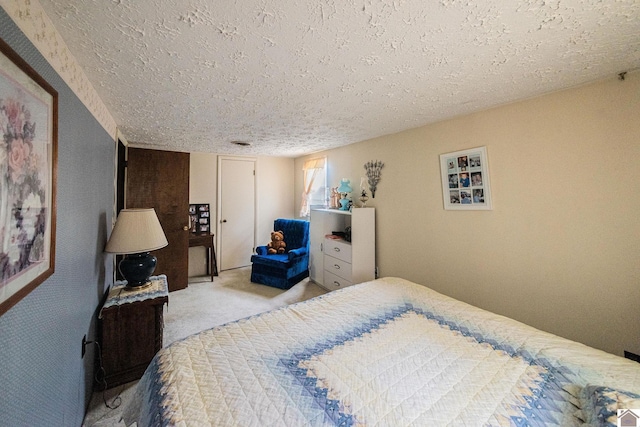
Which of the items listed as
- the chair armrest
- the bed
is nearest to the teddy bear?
the chair armrest

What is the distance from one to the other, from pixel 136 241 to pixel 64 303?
29.8 inches

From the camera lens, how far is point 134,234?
6.07ft

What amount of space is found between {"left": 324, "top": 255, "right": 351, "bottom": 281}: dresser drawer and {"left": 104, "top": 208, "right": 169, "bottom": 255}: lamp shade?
209 centimetres

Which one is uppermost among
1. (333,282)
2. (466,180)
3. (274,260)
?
(466,180)

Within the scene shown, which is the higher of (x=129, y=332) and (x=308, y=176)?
(x=308, y=176)

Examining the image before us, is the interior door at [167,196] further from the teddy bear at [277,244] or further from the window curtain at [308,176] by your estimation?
the window curtain at [308,176]

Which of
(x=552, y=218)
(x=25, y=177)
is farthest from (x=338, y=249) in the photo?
(x=25, y=177)

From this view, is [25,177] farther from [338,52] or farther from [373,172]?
[373,172]

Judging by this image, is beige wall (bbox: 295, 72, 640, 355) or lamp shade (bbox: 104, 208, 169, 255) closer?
beige wall (bbox: 295, 72, 640, 355)

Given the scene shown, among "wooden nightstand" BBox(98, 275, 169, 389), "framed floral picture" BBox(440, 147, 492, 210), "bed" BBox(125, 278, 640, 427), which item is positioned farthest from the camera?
"framed floral picture" BBox(440, 147, 492, 210)

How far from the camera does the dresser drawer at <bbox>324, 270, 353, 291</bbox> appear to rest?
10.5 ft

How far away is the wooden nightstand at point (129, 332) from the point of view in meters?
1.74

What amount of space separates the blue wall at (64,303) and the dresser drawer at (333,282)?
2.45 m

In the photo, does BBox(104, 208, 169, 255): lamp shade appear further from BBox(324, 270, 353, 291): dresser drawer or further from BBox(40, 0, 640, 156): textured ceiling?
BBox(324, 270, 353, 291): dresser drawer
